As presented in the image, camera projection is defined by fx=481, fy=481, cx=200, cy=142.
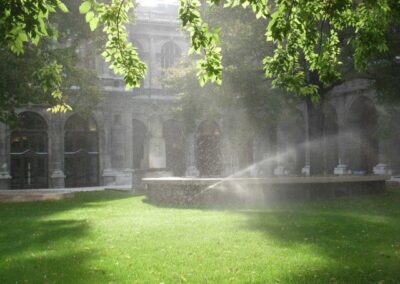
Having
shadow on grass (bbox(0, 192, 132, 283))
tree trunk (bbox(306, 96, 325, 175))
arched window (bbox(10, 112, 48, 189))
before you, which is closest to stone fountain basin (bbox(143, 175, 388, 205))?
tree trunk (bbox(306, 96, 325, 175))

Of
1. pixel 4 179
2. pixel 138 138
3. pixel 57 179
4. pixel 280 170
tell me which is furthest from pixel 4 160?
pixel 280 170

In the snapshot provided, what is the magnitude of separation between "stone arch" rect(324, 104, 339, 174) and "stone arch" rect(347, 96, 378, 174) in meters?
2.03

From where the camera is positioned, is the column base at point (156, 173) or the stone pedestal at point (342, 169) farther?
the stone pedestal at point (342, 169)

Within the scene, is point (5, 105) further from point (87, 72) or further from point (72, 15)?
point (72, 15)

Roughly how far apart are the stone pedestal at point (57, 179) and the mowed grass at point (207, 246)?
18.5 meters

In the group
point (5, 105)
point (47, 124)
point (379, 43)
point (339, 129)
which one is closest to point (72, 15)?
point (5, 105)

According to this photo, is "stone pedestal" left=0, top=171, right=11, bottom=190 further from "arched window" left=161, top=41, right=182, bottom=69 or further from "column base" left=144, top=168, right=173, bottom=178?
"arched window" left=161, top=41, right=182, bottom=69

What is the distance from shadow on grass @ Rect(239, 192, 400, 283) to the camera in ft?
23.3

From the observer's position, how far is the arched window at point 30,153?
109ft

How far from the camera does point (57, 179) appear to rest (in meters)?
33.5

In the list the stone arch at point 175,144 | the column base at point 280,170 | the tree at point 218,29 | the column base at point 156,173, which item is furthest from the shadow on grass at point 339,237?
the stone arch at point 175,144

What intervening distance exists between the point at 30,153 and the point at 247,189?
21.6m

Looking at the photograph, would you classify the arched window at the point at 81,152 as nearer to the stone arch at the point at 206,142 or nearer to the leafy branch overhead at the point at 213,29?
the stone arch at the point at 206,142

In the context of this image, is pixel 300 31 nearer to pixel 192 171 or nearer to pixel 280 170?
pixel 280 170
